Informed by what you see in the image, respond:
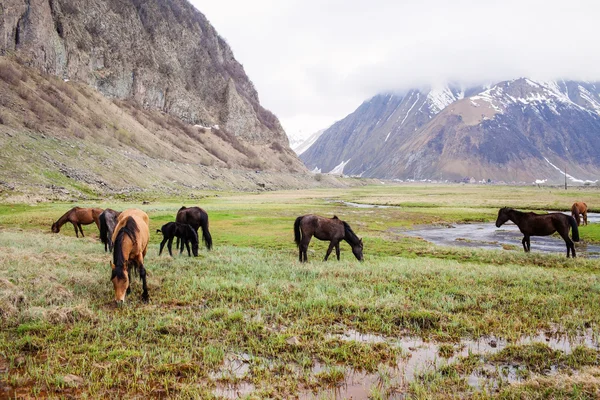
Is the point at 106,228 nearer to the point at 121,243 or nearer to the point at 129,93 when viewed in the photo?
the point at 121,243

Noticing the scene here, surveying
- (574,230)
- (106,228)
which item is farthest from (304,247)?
(574,230)

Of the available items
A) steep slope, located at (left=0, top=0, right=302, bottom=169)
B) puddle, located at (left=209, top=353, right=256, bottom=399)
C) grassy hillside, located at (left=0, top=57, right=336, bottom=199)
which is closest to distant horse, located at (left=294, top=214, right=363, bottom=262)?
puddle, located at (left=209, top=353, right=256, bottom=399)

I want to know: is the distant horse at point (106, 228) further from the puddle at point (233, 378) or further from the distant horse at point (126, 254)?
the puddle at point (233, 378)

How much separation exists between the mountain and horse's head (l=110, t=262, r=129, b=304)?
178 feet

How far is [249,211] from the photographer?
50.7 m

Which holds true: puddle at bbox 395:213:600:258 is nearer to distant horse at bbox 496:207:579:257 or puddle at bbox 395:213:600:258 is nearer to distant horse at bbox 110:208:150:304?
distant horse at bbox 496:207:579:257

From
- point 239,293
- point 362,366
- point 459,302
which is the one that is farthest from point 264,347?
point 459,302

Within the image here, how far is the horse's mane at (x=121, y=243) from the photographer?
931 centimetres

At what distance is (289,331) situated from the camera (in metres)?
8.11

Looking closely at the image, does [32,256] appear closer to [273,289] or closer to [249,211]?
[273,289]

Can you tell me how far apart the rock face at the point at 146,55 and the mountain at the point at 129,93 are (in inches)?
14.1

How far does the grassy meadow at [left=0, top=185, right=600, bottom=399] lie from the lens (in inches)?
235

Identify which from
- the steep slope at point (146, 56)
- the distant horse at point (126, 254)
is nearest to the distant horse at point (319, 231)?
the distant horse at point (126, 254)

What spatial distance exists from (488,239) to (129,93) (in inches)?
5100
